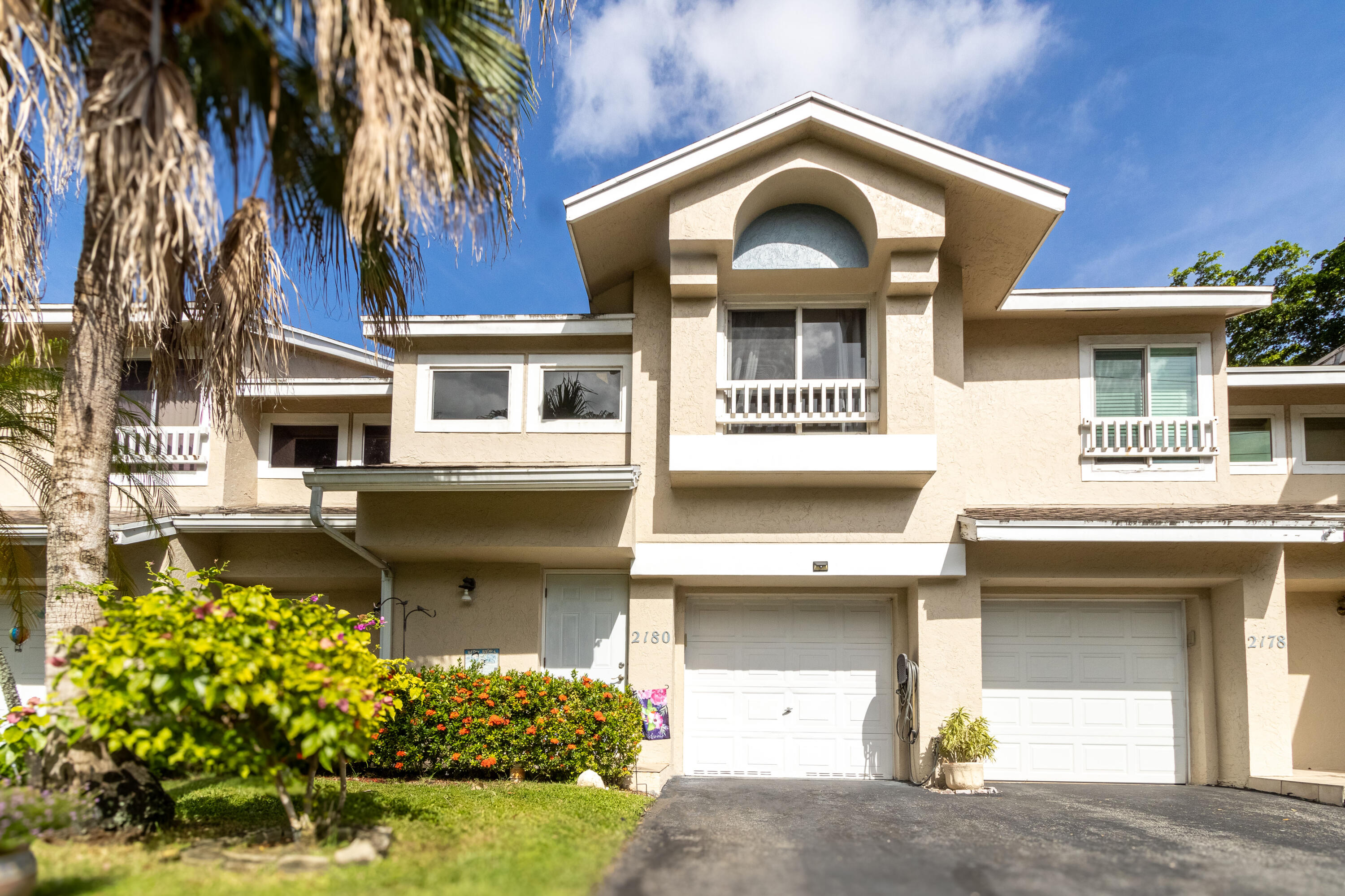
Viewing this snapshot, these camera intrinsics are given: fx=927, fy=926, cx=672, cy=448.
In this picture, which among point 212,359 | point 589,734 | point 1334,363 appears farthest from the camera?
point 1334,363

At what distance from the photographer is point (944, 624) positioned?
37.2ft

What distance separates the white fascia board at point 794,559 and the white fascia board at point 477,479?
131 centimetres

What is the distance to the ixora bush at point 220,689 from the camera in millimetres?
5875

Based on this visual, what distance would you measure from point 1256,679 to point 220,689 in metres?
11.5

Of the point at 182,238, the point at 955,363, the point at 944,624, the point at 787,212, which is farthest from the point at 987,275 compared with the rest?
the point at 182,238

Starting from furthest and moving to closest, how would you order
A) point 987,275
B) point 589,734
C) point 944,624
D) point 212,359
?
point 987,275, point 944,624, point 589,734, point 212,359

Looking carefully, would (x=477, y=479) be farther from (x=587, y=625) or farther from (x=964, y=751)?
(x=964, y=751)

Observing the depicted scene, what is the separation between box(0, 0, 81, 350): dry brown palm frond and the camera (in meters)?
6.73

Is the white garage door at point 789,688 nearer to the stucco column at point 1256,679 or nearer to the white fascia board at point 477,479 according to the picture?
the white fascia board at point 477,479

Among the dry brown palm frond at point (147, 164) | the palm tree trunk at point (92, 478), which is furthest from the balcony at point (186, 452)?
the dry brown palm frond at point (147, 164)

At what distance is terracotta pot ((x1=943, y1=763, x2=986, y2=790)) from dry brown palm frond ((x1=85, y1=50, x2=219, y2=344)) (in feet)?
30.1

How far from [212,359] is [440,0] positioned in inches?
148

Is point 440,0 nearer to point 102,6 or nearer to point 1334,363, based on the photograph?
point 102,6

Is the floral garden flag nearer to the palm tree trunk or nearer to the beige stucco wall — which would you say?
the palm tree trunk
